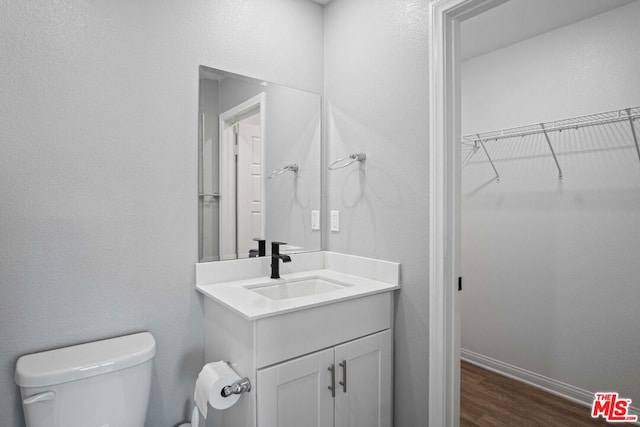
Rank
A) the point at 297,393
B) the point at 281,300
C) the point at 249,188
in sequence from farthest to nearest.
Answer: the point at 249,188
the point at 281,300
the point at 297,393

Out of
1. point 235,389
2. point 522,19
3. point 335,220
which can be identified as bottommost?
point 235,389

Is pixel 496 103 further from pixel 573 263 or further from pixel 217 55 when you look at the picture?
pixel 217 55

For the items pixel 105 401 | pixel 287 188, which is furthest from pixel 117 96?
pixel 105 401

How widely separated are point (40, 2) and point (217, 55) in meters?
0.66

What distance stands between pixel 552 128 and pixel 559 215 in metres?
0.58

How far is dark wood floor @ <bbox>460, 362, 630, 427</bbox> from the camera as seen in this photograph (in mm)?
2010

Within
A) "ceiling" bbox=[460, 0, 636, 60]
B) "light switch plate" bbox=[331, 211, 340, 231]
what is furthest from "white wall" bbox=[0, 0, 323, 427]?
"ceiling" bbox=[460, 0, 636, 60]

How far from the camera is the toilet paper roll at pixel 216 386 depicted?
1.19 metres

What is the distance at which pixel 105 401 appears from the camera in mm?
1162

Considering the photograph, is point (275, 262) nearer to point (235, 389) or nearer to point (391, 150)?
point (235, 389)

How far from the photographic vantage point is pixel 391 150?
1665 mm

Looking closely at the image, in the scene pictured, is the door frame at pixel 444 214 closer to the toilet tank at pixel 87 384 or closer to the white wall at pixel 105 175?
the white wall at pixel 105 175

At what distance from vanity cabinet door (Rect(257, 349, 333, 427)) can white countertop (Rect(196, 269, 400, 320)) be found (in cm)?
20
